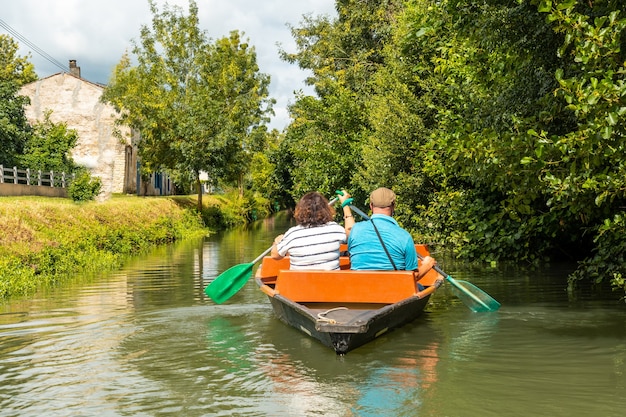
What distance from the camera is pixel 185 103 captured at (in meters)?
43.8

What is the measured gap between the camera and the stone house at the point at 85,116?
4641cm

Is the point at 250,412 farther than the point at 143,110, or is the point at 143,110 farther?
the point at 143,110

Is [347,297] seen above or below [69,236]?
below

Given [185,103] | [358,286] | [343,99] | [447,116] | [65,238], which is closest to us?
[358,286]

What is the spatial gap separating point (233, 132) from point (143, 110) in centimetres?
533

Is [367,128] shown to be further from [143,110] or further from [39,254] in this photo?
[39,254]

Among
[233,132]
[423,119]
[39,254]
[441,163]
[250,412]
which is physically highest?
[233,132]

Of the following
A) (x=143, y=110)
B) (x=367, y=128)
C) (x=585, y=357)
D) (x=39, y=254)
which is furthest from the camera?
(x=143, y=110)

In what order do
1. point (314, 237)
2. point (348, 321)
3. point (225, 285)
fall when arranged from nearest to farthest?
1. point (348, 321)
2. point (314, 237)
3. point (225, 285)

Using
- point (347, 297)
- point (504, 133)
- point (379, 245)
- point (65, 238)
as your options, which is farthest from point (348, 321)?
point (65, 238)

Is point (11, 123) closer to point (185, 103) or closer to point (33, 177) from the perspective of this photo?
point (33, 177)

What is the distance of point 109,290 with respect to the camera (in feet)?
45.8

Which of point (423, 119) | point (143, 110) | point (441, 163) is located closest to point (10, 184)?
point (143, 110)

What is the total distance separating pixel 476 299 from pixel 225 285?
3.86 m
